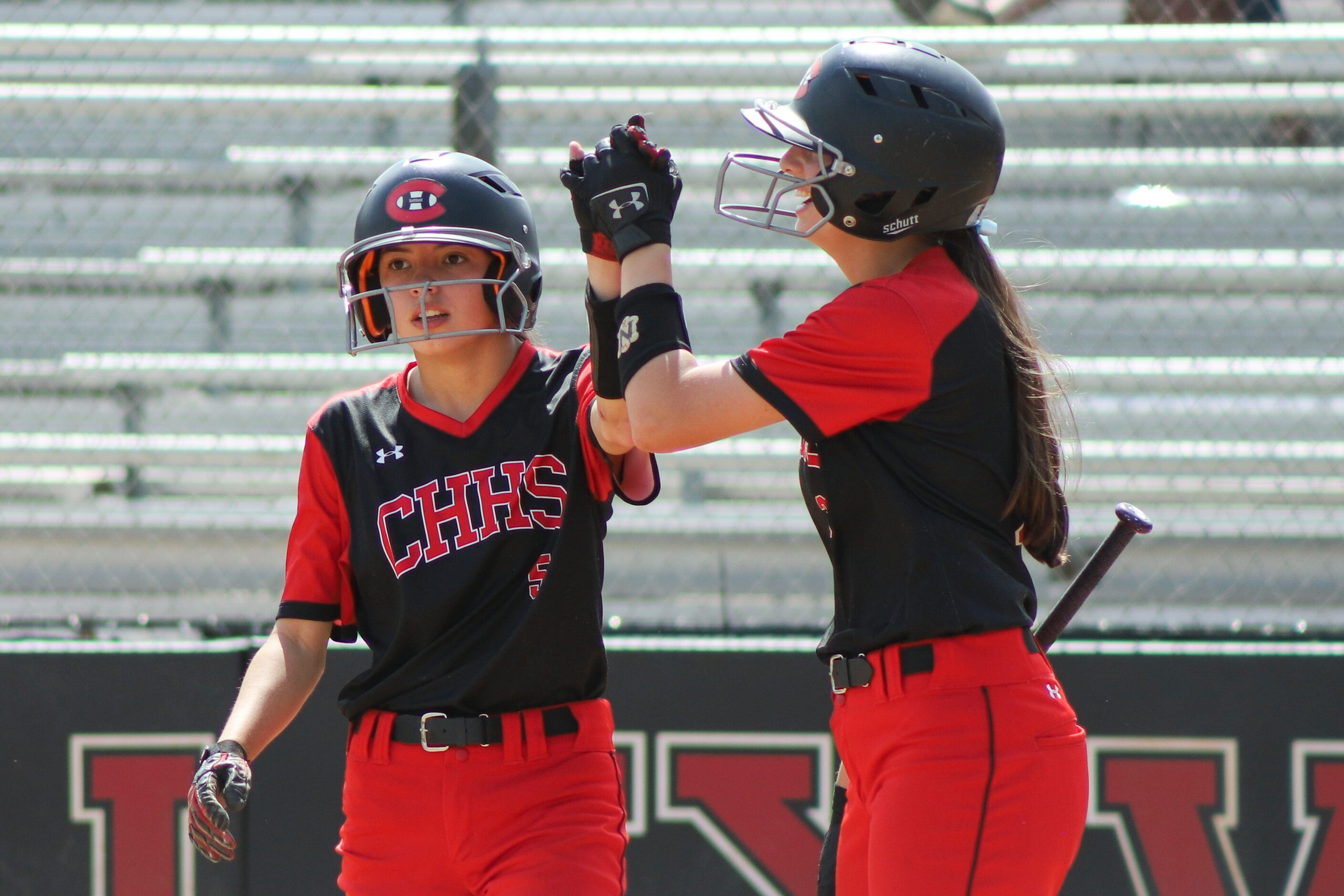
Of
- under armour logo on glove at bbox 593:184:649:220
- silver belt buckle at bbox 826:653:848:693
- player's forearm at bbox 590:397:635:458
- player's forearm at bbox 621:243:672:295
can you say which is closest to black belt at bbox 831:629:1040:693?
silver belt buckle at bbox 826:653:848:693

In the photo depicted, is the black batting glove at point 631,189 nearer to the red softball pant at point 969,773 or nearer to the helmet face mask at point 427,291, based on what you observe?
the helmet face mask at point 427,291

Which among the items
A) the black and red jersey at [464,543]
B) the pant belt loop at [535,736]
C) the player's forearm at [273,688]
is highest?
the black and red jersey at [464,543]

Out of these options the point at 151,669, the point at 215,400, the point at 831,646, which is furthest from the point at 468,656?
the point at 215,400

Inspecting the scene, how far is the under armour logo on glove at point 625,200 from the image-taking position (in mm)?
1744

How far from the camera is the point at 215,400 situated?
196 inches

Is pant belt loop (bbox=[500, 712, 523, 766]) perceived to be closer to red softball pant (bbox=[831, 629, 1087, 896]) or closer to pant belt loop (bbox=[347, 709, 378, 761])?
pant belt loop (bbox=[347, 709, 378, 761])

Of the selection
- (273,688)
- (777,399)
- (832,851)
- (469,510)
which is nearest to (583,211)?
(777,399)

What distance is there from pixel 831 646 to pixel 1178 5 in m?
4.19

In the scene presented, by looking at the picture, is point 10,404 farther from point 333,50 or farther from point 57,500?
point 333,50

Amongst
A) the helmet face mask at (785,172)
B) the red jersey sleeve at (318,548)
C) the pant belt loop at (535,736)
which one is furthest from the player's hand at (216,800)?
the helmet face mask at (785,172)

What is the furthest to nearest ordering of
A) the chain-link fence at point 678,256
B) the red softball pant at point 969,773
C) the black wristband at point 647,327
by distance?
the chain-link fence at point 678,256, the black wristband at point 647,327, the red softball pant at point 969,773

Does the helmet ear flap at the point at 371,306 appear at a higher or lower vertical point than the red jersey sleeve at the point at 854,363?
higher

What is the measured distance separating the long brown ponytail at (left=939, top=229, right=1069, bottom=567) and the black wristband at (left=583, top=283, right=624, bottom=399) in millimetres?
495

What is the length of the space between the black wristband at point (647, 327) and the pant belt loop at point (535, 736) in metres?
0.57
